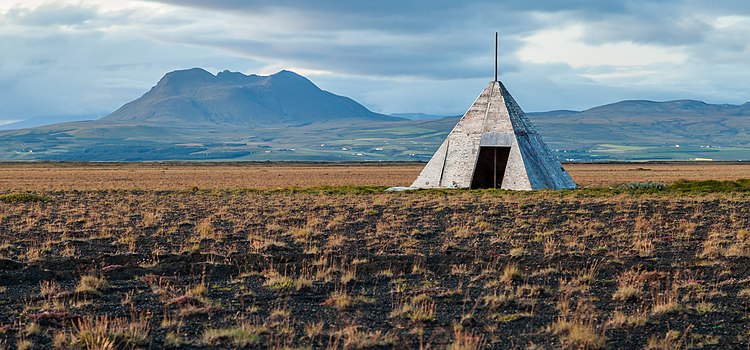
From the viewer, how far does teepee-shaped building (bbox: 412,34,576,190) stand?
3431 cm

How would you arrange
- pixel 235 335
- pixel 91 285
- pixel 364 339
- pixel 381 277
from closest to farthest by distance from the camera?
1. pixel 364 339
2. pixel 235 335
3. pixel 91 285
4. pixel 381 277

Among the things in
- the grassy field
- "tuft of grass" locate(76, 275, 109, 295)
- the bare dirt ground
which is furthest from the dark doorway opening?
"tuft of grass" locate(76, 275, 109, 295)

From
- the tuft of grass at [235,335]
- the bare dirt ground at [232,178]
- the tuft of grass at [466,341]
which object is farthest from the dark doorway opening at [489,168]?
the tuft of grass at [235,335]

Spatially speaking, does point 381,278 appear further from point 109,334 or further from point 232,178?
point 232,178

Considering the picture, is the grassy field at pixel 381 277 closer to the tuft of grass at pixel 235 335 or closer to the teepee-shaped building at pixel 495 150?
the tuft of grass at pixel 235 335

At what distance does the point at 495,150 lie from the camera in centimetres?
3756

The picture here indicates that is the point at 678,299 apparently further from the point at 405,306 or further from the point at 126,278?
the point at 126,278

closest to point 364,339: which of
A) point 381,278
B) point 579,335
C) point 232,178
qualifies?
point 579,335

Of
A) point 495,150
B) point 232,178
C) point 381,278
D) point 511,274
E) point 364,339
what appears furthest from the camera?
point 232,178

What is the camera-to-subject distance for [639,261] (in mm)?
15930

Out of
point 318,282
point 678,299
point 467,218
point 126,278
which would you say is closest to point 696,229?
point 467,218

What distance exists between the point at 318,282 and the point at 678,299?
5.63 meters

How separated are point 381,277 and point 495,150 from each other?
24093mm

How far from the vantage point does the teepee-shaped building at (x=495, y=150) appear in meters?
34.3
